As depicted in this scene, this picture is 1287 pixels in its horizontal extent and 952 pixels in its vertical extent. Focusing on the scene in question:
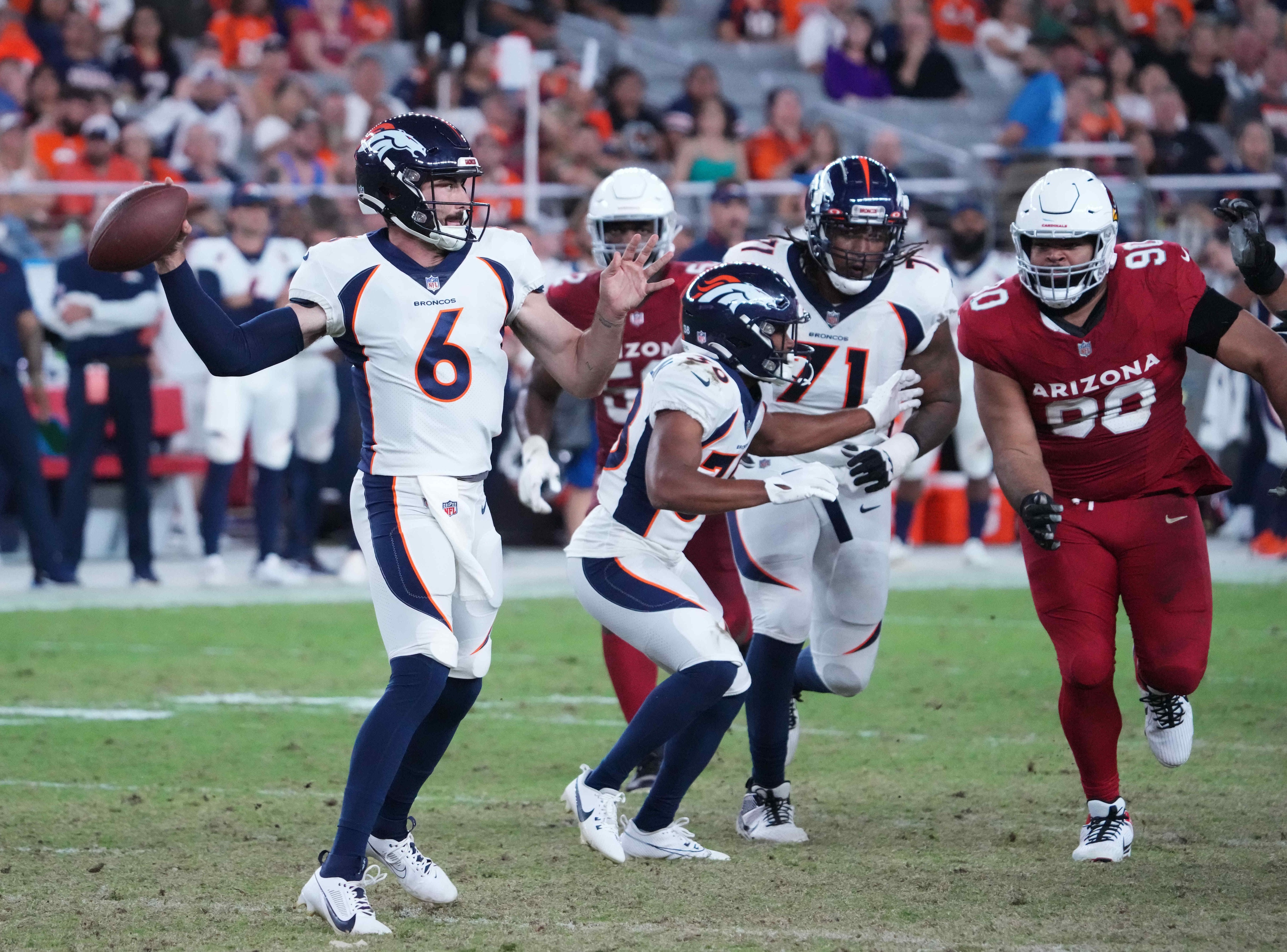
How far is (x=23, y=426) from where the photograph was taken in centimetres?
988

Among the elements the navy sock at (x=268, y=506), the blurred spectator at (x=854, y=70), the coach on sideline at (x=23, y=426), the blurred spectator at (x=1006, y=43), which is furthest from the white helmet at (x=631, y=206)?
the blurred spectator at (x=1006, y=43)

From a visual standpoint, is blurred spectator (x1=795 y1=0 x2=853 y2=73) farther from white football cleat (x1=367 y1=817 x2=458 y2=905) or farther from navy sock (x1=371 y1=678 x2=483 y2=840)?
white football cleat (x1=367 y1=817 x2=458 y2=905)

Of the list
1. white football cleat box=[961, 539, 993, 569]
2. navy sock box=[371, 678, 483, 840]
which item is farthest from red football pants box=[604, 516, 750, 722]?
white football cleat box=[961, 539, 993, 569]

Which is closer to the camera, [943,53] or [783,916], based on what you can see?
[783,916]

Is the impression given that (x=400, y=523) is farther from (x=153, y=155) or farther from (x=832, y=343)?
(x=153, y=155)

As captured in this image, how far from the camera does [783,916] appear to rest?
4160 mm

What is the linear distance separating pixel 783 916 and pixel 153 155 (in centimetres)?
987

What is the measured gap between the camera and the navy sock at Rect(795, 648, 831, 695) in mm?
5648

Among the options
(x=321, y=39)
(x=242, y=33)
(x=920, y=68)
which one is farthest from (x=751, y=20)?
(x=242, y=33)

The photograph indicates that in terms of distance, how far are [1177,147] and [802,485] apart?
11391 millimetres

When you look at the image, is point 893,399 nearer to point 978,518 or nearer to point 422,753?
point 422,753

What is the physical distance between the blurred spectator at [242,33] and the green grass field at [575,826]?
7096mm

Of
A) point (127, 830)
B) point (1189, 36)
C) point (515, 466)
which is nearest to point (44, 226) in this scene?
point (515, 466)

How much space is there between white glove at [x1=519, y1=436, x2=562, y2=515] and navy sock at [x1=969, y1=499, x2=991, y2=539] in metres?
5.97
